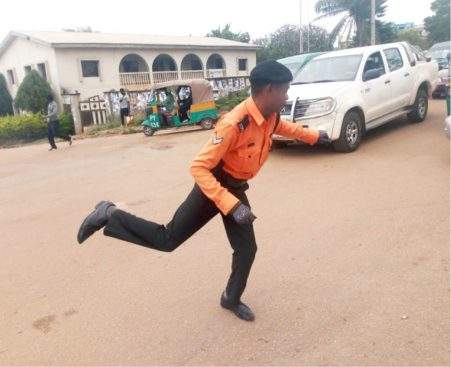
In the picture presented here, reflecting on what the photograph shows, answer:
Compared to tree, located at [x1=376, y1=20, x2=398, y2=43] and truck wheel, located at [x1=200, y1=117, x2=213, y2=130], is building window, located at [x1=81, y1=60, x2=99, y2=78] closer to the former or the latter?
truck wheel, located at [x1=200, y1=117, x2=213, y2=130]

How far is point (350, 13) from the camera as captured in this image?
36.7 m

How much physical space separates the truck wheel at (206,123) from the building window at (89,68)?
10899 mm

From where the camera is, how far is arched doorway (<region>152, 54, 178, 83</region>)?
25644 mm

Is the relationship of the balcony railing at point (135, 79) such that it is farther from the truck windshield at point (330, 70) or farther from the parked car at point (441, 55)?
the truck windshield at point (330, 70)

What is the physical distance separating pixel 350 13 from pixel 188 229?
126ft

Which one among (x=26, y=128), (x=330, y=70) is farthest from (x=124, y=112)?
(x=330, y=70)

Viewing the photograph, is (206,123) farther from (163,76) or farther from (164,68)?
(164,68)

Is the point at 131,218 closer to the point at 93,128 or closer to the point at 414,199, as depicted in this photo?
the point at 414,199

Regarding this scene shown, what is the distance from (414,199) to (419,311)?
2.54 meters

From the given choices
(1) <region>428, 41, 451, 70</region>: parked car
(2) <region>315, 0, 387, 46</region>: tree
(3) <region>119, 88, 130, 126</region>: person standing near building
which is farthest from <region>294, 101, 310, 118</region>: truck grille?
(2) <region>315, 0, 387, 46</region>: tree

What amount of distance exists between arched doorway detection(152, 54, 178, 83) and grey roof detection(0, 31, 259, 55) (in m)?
1.24

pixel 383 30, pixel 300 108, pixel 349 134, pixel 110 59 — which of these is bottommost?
pixel 349 134

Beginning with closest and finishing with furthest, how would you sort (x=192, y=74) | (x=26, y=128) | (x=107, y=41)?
(x=26, y=128), (x=107, y=41), (x=192, y=74)

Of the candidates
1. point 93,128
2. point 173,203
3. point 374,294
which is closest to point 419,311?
point 374,294
